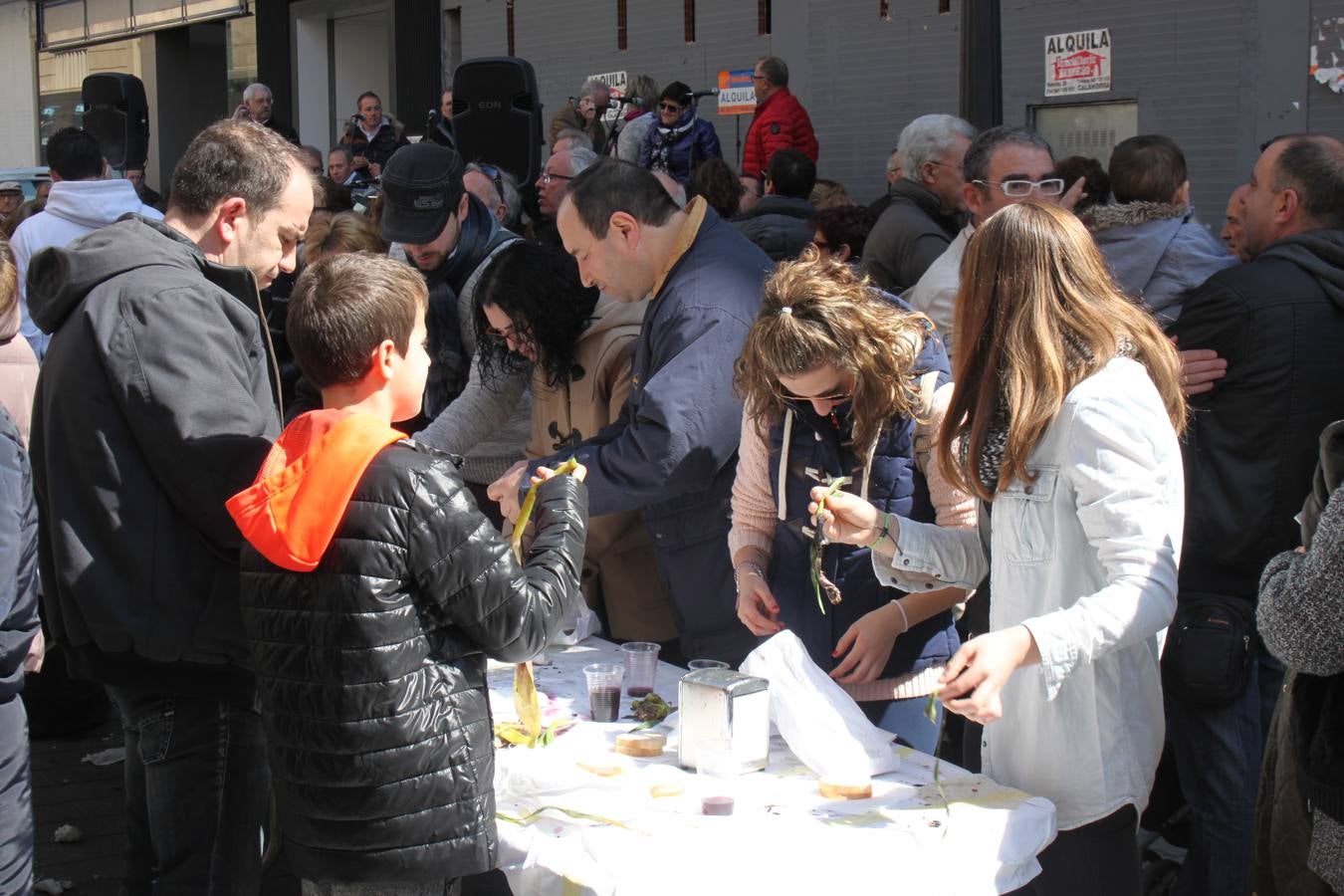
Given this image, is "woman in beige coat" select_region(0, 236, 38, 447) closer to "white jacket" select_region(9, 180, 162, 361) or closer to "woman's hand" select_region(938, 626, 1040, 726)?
"white jacket" select_region(9, 180, 162, 361)

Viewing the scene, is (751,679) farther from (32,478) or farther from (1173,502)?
(32,478)

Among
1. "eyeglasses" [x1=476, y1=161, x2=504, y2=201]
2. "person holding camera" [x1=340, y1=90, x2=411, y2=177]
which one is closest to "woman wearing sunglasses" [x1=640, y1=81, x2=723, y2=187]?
"eyeglasses" [x1=476, y1=161, x2=504, y2=201]

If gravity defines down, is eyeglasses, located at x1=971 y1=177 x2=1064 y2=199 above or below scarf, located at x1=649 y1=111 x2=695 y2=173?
below

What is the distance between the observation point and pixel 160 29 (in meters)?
19.7

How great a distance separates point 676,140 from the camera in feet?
30.6

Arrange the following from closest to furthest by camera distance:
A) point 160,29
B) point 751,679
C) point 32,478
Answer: point 751,679 < point 32,478 < point 160,29

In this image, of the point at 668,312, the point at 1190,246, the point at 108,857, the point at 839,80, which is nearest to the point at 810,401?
the point at 668,312

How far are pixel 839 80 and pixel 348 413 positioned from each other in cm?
834

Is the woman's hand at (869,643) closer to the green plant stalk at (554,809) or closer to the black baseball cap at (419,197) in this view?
the green plant stalk at (554,809)

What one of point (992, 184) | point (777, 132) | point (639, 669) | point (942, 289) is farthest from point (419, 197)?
point (777, 132)

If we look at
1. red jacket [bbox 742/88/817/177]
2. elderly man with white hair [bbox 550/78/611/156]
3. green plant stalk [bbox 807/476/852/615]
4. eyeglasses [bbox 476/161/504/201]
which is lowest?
green plant stalk [bbox 807/476/852/615]

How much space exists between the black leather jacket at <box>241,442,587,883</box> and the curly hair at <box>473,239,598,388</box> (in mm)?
1401

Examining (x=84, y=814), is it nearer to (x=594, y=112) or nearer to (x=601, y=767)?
(x=601, y=767)

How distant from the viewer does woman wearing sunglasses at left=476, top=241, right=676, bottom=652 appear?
11.8ft
